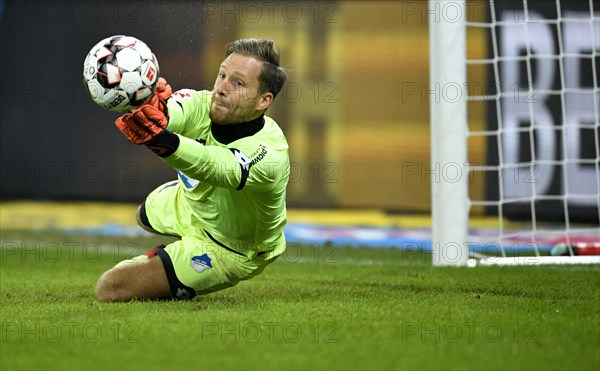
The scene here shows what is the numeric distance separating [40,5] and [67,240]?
86.4 inches

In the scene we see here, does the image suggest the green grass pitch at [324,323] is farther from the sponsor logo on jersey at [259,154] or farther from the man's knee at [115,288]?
the sponsor logo on jersey at [259,154]

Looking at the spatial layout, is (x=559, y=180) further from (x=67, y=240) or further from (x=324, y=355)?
(x=324, y=355)

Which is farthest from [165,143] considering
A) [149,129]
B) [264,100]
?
[264,100]

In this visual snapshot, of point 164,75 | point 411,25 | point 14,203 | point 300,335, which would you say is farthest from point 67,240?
point 300,335

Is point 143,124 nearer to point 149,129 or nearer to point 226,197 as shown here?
point 149,129

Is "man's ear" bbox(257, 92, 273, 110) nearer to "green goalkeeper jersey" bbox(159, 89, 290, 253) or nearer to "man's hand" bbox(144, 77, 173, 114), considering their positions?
"green goalkeeper jersey" bbox(159, 89, 290, 253)

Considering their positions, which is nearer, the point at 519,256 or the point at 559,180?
the point at 519,256

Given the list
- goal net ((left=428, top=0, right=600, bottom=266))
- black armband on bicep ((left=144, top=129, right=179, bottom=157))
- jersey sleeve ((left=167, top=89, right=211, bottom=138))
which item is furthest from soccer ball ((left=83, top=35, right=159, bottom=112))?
goal net ((left=428, top=0, right=600, bottom=266))

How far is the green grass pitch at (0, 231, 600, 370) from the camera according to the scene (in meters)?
3.53

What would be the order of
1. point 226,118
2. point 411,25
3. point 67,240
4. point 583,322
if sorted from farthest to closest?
point 411,25
point 67,240
point 226,118
point 583,322

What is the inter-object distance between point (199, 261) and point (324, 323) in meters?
0.93

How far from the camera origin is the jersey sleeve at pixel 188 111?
15.5 feet

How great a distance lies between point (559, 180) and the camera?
847 cm

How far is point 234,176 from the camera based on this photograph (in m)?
4.41
